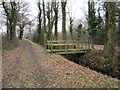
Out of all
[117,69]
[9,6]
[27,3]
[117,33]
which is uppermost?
[27,3]

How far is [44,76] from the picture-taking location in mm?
6543

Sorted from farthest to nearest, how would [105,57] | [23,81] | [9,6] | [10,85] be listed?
[9,6] → [105,57] → [23,81] → [10,85]

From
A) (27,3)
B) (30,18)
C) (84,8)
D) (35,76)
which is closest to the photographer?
(35,76)

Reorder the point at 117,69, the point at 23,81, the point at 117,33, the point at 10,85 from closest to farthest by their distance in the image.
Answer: the point at 10,85
the point at 23,81
the point at 117,69
the point at 117,33

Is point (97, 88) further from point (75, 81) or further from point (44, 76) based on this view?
point (44, 76)

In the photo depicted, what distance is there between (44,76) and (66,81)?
3.76 feet

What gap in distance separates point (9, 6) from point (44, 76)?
720 inches

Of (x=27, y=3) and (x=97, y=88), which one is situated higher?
(x=27, y=3)

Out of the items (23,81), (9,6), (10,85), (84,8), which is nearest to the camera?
(10,85)

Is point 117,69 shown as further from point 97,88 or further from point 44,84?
point 44,84

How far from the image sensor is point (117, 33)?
18641 mm

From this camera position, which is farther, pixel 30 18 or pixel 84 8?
pixel 30 18

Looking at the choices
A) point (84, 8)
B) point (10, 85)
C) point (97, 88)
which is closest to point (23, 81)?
point (10, 85)

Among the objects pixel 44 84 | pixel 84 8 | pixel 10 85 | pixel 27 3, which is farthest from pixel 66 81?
pixel 27 3
